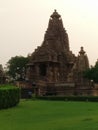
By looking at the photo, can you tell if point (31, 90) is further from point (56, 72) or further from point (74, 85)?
point (56, 72)

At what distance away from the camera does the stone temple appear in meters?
76.6

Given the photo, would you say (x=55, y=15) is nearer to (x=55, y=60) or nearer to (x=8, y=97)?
(x=55, y=60)

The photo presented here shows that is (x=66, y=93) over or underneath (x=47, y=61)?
underneath

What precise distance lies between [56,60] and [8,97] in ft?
151

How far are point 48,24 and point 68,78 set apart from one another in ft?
45.3

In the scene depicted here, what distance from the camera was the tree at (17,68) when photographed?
107 m

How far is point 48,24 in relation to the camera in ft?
280

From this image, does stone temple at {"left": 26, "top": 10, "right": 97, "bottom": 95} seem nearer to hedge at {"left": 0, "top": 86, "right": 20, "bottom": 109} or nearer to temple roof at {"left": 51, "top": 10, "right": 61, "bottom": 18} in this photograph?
temple roof at {"left": 51, "top": 10, "right": 61, "bottom": 18}

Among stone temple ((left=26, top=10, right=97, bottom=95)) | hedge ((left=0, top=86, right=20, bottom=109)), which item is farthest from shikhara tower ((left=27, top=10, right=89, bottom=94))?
hedge ((left=0, top=86, right=20, bottom=109))

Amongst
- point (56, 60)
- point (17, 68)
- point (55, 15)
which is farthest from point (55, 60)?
point (17, 68)

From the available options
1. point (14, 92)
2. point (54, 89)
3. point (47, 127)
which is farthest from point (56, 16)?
point (47, 127)

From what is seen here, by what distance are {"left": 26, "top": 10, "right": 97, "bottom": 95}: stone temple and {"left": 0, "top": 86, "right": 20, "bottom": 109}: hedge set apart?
3392 cm

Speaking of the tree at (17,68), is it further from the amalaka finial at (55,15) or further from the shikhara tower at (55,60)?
the amalaka finial at (55,15)

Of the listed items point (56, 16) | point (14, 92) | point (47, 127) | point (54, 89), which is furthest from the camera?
point (56, 16)
